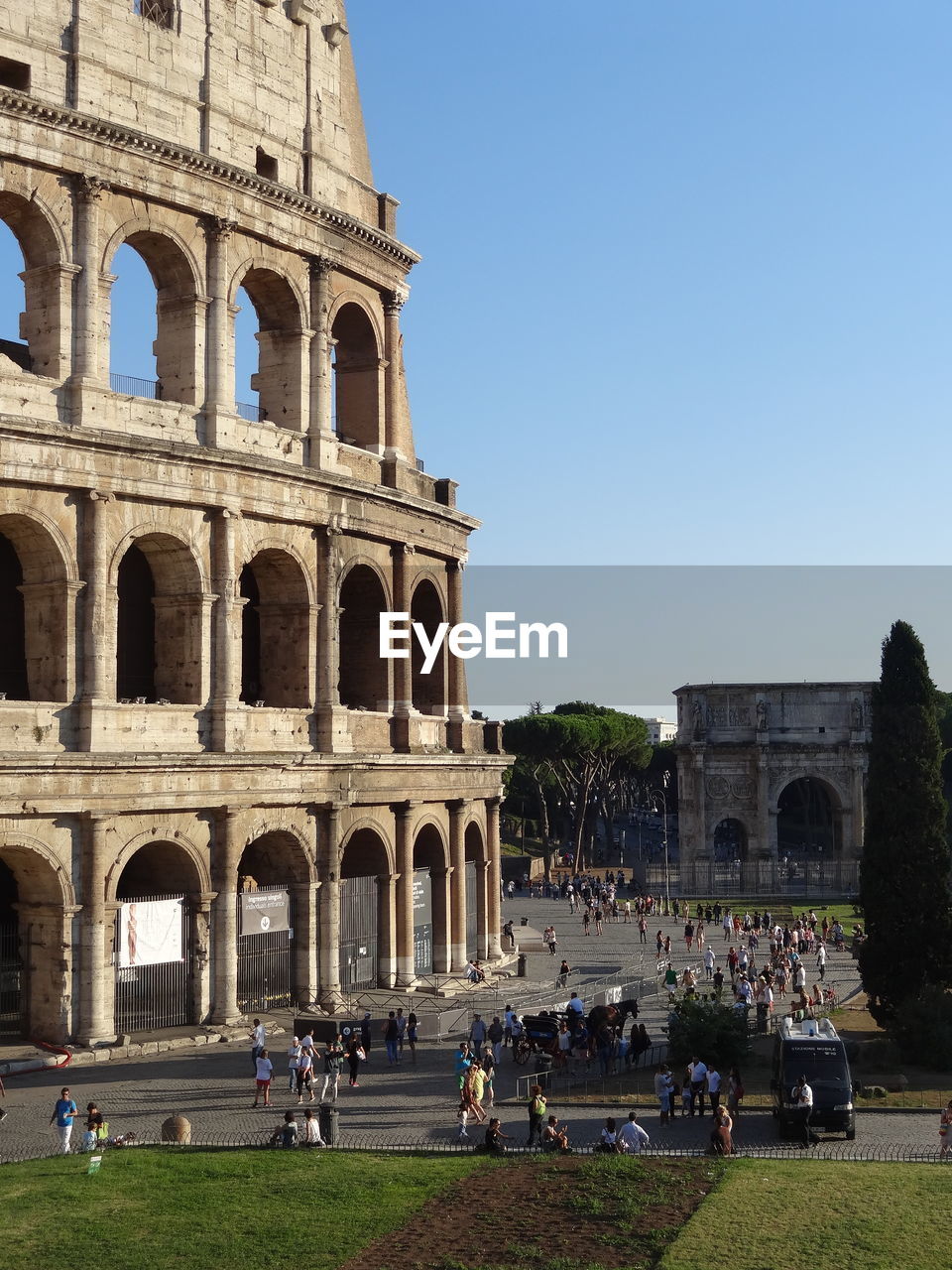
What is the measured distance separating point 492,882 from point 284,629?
36.0 feet

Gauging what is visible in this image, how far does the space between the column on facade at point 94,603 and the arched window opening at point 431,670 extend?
11.6 metres

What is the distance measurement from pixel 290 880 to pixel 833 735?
45227 millimetres

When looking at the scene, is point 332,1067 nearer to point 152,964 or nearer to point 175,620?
point 152,964

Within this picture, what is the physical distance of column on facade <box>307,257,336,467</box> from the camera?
33812mm

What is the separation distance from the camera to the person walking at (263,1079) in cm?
2377

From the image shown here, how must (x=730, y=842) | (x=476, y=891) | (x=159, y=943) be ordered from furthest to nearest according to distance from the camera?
(x=730, y=842), (x=476, y=891), (x=159, y=943)

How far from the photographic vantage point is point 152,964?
1148 inches

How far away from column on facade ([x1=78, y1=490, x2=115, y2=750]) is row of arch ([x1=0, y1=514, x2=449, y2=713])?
0.35 metres

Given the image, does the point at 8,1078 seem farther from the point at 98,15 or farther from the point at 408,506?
the point at 98,15

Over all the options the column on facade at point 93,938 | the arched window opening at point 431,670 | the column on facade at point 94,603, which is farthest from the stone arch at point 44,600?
the arched window opening at point 431,670

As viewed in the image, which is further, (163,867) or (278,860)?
(278,860)

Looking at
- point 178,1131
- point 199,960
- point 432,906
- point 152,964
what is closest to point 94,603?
point 152,964

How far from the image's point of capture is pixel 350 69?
37.1 m

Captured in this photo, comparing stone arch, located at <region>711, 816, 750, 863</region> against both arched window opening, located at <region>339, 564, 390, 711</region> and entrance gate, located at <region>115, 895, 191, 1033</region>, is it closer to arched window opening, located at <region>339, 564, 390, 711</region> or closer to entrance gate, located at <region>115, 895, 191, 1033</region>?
arched window opening, located at <region>339, 564, 390, 711</region>
